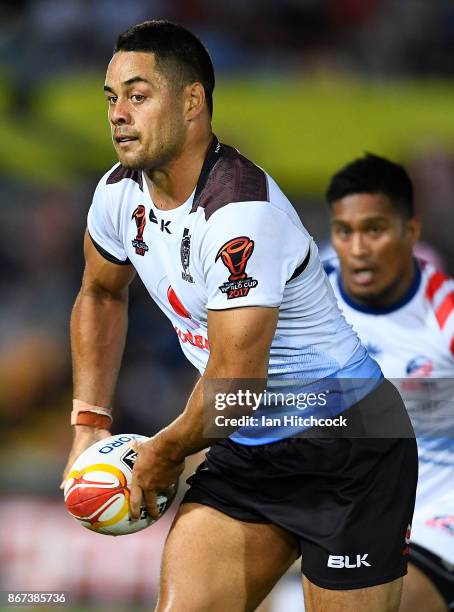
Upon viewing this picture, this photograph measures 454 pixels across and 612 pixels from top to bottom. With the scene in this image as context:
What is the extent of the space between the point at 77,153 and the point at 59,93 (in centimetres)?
55

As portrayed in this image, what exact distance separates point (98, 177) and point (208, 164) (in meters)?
6.44

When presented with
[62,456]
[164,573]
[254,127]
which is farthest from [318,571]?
[254,127]

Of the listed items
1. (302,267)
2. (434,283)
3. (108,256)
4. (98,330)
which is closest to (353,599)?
(302,267)

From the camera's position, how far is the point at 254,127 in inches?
396

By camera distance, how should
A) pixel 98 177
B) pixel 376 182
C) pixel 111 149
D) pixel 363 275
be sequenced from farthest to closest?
pixel 98 177 < pixel 111 149 < pixel 376 182 < pixel 363 275

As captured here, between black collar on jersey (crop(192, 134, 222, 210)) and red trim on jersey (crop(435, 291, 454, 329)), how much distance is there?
1751mm

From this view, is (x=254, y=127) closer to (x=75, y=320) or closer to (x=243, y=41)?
(x=243, y=41)

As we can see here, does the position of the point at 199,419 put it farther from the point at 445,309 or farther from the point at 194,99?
the point at 445,309

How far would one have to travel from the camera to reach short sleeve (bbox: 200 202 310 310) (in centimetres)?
346

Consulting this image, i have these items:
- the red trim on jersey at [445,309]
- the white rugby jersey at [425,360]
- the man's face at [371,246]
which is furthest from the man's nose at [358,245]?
the red trim on jersey at [445,309]

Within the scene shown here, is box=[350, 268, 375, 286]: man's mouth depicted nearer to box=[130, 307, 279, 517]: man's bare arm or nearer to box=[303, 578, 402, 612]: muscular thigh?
box=[303, 578, 402, 612]: muscular thigh

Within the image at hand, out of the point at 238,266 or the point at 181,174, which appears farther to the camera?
the point at 181,174

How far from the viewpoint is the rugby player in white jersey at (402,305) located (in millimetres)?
5129

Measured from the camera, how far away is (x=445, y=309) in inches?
204
